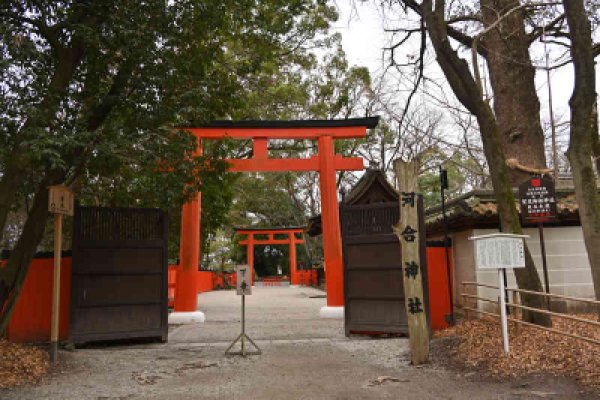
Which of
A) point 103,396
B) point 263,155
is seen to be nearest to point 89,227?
point 103,396

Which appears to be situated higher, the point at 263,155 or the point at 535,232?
the point at 263,155

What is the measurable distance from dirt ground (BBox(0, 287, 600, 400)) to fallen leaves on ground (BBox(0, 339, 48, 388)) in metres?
0.19

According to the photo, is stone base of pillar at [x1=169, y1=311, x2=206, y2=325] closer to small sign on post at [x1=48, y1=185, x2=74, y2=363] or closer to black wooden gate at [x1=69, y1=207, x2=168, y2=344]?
black wooden gate at [x1=69, y1=207, x2=168, y2=344]

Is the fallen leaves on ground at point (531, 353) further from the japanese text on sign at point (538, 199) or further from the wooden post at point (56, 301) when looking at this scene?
the wooden post at point (56, 301)

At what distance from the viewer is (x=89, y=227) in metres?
8.42

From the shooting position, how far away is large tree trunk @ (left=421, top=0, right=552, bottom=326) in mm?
6930

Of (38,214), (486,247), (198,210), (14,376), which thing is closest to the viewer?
(14,376)

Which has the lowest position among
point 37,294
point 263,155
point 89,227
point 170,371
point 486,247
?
point 170,371

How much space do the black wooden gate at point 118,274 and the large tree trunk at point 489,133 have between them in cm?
567

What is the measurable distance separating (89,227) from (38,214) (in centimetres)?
127

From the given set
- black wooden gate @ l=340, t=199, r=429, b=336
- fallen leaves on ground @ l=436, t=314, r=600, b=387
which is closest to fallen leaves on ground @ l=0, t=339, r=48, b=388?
black wooden gate @ l=340, t=199, r=429, b=336

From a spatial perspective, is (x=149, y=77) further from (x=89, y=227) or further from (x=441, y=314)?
(x=441, y=314)

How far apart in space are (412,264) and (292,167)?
6.68m

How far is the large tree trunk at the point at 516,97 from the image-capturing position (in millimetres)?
10656
